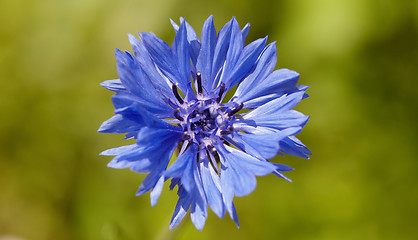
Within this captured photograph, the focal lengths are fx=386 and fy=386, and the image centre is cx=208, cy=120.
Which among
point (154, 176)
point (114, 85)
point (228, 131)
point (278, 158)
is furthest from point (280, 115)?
point (278, 158)

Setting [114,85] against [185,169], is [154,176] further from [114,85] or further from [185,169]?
[114,85]

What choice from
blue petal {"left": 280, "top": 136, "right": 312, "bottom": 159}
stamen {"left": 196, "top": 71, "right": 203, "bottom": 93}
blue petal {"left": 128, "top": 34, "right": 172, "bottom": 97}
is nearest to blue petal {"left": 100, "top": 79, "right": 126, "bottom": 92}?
blue petal {"left": 128, "top": 34, "right": 172, "bottom": 97}

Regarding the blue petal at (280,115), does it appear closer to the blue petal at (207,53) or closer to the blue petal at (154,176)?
the blue petal at (207,53)
